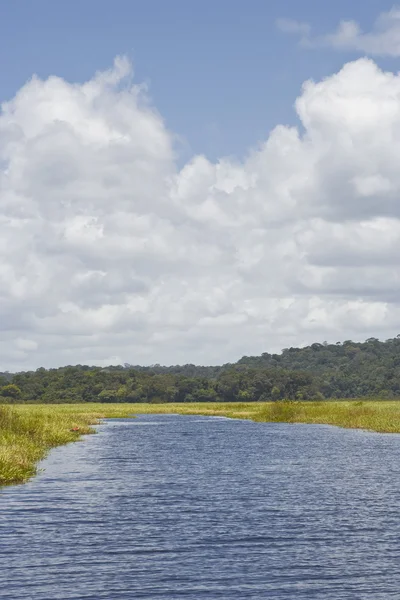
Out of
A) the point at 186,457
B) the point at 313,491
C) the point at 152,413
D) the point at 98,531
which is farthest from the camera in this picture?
the point at 152,413

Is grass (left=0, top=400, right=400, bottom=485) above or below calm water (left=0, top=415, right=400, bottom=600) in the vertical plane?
above

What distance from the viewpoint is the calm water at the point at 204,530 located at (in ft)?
74.9

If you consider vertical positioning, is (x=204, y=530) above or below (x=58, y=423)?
below

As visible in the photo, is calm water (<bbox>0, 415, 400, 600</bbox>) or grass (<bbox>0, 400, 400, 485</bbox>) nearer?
calm water (<bbox>0, 415, 400, 600</bbox>)

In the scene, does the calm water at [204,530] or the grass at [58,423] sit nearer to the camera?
the calm water at [204,530]

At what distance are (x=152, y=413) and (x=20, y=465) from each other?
12218cm

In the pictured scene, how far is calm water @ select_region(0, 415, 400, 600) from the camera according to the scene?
2283cm

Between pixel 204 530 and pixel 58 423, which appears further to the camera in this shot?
pixel 58 423

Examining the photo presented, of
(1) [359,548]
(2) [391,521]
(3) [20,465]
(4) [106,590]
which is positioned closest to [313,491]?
(2) [391,521]

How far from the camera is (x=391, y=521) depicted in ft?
107

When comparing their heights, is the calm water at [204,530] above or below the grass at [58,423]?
below

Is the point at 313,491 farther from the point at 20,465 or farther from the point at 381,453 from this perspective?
the point at 381,453

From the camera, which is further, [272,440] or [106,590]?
[272,440]

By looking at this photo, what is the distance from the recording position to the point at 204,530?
30641 mm
